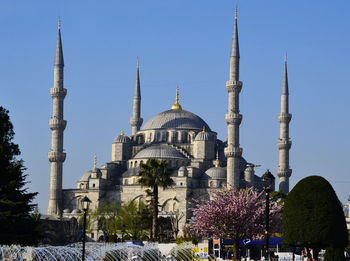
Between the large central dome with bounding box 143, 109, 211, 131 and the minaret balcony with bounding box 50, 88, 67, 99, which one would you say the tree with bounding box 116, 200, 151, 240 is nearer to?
the minaret balcony with bounding box 50, 88, 67, 99

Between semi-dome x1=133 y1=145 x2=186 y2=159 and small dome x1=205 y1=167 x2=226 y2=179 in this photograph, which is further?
semi-dome x1=133 y1=145 x2=186 y2=159

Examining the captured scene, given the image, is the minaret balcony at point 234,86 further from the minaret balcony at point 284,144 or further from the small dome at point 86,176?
the small dome at point 86,176

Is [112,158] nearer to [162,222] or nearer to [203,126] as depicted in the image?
[203,126]

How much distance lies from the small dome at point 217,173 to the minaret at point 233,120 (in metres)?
6.19

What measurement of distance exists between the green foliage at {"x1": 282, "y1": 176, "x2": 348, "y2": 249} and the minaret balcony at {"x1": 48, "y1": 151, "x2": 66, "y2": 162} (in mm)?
59777

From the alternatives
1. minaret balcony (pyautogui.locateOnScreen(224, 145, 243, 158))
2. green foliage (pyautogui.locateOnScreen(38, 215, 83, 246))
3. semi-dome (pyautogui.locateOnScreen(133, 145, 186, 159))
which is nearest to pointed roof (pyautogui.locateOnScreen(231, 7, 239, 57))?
minaret balcony (pyautogui.locateOnScreen(224, 145, 243, 158))

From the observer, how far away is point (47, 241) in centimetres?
8831

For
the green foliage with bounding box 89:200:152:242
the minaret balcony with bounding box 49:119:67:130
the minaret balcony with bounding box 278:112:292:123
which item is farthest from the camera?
the minaret balcony with bounding box 278:112:292:123

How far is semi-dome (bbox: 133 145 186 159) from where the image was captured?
95188mm

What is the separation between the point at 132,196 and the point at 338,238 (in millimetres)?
66394

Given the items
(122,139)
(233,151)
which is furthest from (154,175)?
(122,139)

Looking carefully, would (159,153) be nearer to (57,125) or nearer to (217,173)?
(217,173)

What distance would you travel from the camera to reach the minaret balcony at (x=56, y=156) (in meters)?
86.5

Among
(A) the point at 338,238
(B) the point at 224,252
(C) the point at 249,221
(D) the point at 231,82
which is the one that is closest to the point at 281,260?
(C) the point at 249,221
